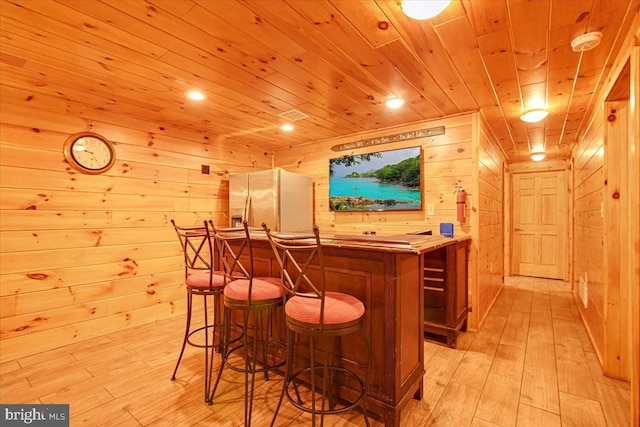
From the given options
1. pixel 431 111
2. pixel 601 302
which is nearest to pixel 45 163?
pixel 431 111

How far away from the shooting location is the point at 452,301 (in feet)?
9.19

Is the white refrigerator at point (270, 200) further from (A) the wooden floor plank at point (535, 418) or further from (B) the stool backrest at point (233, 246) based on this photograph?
(A) the wooden floor plank at point (535, 418)

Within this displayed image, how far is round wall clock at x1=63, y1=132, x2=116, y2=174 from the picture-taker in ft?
9.63

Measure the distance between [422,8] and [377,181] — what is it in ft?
7.83

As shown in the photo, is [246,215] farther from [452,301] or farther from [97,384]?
[452,301]

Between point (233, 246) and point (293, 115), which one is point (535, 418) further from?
point (293, 115)

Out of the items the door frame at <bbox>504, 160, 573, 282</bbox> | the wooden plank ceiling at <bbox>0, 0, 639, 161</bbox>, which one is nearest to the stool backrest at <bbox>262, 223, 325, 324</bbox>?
the wooden plank ceiling at <bbox>0, 0, 639, 161</bbox>

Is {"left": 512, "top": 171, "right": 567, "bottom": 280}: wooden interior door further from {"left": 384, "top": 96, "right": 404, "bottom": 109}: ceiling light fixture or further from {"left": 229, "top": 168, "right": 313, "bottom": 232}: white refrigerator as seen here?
{"left": 229, "top": 168, "right": 313, "bottom": 232}: white refrigerator

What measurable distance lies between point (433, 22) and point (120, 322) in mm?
3933

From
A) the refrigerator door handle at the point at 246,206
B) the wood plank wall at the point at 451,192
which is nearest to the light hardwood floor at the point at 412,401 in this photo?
the wood plank wall at the point at 451,192

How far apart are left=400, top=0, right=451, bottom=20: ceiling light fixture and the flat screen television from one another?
2.03 meters

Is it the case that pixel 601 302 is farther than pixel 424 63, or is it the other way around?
pixel 601 302

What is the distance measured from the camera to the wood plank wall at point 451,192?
3.20 meters

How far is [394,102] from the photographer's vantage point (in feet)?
9.49
